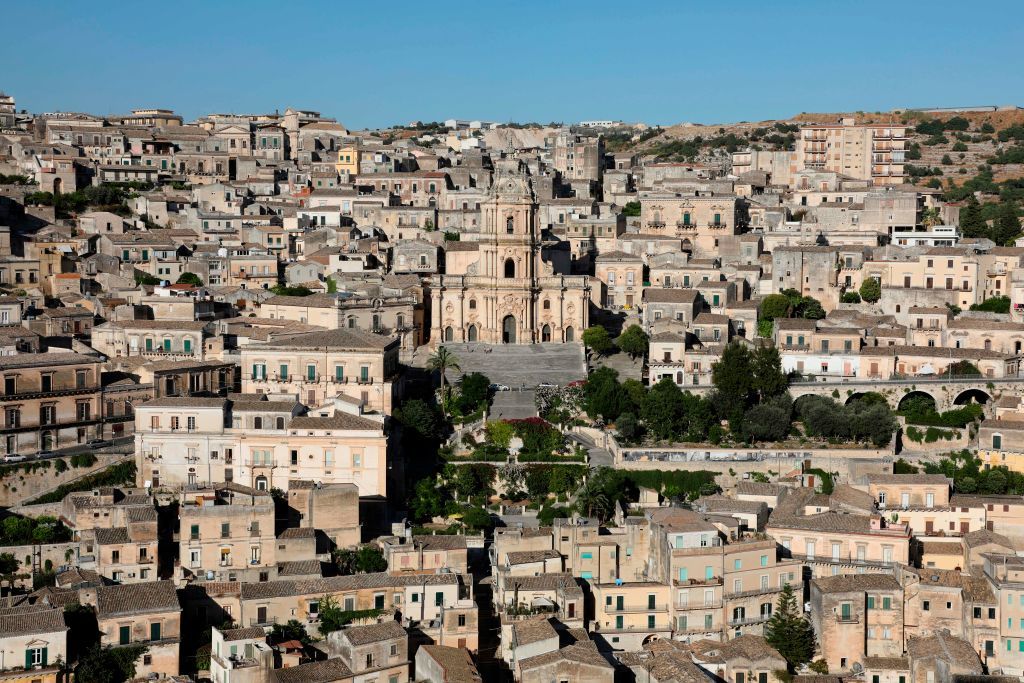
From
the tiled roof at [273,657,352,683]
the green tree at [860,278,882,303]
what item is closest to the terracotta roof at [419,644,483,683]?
the tiled roof at [273,657,352,683]

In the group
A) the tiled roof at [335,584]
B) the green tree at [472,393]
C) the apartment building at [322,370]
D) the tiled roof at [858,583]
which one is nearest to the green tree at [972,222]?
the green tree at [472,393]

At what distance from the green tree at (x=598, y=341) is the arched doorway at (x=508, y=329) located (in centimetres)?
348

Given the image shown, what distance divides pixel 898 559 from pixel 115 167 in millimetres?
50018

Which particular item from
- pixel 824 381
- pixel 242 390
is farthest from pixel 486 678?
pixel 824 381

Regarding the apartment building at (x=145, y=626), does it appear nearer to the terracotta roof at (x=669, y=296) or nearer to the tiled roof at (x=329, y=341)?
the tiled roof at (x=329, y=341)

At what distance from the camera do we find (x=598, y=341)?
5497cm

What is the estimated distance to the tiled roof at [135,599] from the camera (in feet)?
114

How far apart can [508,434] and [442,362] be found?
5729 mm

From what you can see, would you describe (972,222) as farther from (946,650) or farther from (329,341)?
(946,650)

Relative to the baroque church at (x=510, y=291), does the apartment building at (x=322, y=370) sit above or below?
below

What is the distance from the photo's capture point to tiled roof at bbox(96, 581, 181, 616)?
3488cm

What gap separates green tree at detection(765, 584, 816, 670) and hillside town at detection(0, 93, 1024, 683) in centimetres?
9

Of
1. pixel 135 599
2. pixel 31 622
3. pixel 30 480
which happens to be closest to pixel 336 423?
pixel 30 480

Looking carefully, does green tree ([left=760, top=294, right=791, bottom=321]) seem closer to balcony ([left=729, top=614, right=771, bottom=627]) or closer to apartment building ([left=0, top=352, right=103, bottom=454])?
balcony ([left=729, top=614, right=771, bottom=627])
